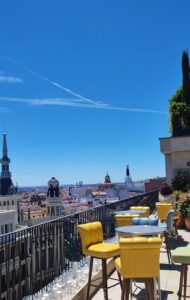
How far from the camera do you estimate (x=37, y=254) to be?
5332 millimetres

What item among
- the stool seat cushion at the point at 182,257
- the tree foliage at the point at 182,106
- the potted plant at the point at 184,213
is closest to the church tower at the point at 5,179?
the tree foliage at the point at 182,106

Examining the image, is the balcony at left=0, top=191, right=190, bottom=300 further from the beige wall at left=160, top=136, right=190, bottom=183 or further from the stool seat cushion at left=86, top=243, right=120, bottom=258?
the beige wall at left=160, top=136, right=190, bottom=183

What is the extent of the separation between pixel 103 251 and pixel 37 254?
93cm

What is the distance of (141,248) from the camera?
3986mm

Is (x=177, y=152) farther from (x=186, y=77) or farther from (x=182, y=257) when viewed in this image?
(x=182, y=257)

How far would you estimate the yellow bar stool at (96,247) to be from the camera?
512 centimetres

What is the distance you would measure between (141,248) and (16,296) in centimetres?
174

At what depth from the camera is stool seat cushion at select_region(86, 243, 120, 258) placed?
5125mm

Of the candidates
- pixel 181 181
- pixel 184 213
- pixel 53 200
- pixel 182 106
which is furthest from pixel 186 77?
pixel 53 200

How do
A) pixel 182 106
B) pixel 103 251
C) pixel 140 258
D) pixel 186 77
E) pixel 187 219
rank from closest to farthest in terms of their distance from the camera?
pixel 140 258, pixel 103 251, pixel 187 219, pixel 182 106, pixel 186 77

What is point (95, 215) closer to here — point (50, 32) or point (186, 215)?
point (186, 215)

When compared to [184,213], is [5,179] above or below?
above

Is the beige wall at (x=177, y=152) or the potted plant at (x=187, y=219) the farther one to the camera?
the beige wall at (x=177, y=152)

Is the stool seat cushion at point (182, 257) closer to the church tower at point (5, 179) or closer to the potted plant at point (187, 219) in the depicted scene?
the potted plant at point (187, 219)
